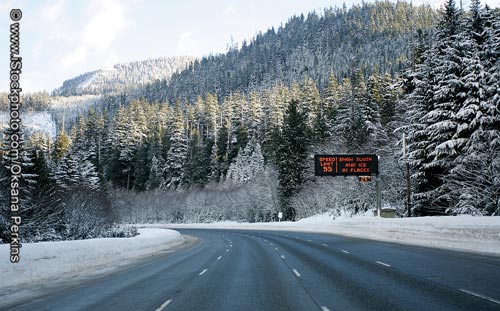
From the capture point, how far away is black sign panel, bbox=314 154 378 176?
43031 mm

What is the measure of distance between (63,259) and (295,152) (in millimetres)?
54447

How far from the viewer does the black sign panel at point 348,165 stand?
4303 centimetres

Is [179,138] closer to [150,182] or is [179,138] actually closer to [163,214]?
[150,182]

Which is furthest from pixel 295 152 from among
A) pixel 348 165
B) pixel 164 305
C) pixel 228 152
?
pixel 164 305

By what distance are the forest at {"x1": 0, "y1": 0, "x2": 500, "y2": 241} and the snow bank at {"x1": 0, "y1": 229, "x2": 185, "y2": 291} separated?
5.95 m

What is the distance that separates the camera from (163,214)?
308 feet

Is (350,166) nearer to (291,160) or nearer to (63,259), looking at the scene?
(291,160)

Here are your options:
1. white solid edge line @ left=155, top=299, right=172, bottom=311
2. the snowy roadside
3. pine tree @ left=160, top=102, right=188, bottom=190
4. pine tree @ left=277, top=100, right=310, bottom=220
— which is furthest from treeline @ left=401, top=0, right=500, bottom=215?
pine tree @ left=160, top=102, right=188, bottom=190

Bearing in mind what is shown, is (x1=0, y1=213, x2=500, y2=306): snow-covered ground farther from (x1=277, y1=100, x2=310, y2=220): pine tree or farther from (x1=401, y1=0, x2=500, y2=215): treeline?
(x1=277, y1=100, x2=310, y2=220): pine tree

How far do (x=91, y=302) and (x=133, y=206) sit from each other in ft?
290

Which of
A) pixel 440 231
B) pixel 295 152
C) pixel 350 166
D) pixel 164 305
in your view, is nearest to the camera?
pixel 164 305

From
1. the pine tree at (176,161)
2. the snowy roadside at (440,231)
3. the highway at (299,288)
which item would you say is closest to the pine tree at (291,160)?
the snowy roadside at (440,231)

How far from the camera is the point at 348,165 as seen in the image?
4334 centimetres

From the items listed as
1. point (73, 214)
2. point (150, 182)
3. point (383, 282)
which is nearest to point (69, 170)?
point (73, 214)
